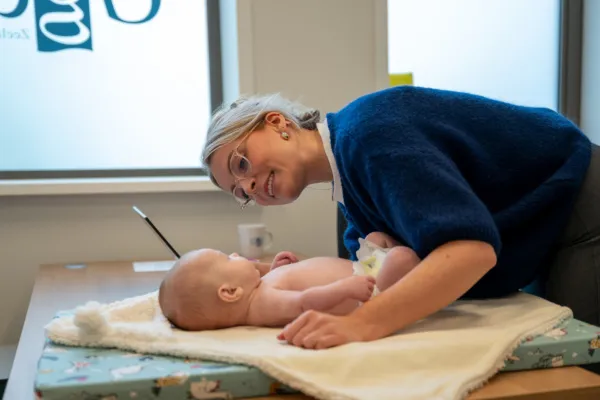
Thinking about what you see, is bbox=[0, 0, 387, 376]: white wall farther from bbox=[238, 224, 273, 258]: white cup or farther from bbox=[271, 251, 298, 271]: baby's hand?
bbox=[271, 251, 298, 271]: baby's hand

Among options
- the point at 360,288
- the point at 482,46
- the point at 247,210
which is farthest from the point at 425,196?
the point at 482,46

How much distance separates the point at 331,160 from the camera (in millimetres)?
1207

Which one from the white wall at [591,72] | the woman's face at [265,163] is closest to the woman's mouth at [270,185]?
the woman's face at [265,163]

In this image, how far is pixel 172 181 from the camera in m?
2.08

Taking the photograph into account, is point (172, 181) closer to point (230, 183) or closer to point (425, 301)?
point (230, 183)

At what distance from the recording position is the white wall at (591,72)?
100 inches

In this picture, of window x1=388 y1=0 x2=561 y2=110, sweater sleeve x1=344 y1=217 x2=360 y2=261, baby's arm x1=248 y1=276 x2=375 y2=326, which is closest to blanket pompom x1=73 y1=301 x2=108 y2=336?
baby's arm x1=248 y1=276 x2=375 y2=326

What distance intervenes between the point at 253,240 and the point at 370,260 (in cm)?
89

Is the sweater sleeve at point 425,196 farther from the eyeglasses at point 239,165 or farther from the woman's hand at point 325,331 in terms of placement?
the eyeglasses at point 239,165

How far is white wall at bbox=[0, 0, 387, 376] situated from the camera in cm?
203

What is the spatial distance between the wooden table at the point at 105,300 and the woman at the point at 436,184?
0.16m

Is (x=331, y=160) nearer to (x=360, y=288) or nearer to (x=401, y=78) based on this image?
(x=360, y=288)

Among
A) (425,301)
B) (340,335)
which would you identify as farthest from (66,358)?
(425,301)

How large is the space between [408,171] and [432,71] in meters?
1.68
